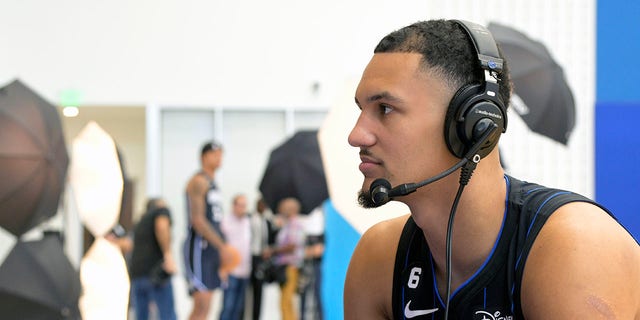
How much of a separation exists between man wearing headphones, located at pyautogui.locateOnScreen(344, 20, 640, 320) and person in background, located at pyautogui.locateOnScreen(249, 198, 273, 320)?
5836 mm

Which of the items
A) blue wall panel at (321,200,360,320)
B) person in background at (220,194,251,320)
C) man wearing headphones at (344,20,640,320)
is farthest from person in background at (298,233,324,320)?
man wearing headphones at (344,20,640,320)

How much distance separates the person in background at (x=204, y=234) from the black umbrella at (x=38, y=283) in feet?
7.82

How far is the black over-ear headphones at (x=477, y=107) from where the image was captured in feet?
4.65

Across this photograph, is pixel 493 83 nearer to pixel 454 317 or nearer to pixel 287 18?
pixel 454 317

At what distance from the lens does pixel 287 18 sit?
11117 millimetres

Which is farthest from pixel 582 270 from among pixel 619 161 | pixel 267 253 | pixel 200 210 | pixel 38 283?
pixel 267 253

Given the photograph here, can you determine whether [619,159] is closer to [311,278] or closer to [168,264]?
[311,278]

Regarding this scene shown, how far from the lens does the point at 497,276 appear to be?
4.81ft

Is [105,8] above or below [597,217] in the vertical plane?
above

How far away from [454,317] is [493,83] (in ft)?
1.35

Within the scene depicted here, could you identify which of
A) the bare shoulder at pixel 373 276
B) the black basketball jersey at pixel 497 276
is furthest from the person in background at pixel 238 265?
the black basketball jersey at pixel 497 276

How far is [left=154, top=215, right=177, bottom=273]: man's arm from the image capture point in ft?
21.6

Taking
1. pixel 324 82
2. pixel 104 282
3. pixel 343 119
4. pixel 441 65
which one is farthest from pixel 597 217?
pixel 324 82

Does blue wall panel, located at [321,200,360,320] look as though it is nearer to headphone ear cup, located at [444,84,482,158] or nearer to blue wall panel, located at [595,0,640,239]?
blue wall panel, located at [595,0,640,239]
